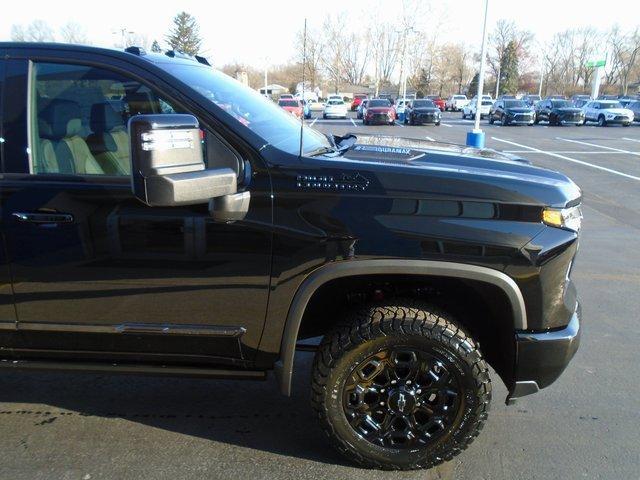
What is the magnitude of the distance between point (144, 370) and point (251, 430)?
0.77 meters

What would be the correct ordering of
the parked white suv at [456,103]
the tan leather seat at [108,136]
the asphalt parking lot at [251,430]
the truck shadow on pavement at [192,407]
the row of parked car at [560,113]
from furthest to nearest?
the parked white suv at [456,103] → the row of parked car at [560,113] → the truck shadow on pavement at [192,407] → the asphalt parking lot at [251,430] → the tan leather seat at [108,136]

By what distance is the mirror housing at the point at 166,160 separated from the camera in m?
2.02

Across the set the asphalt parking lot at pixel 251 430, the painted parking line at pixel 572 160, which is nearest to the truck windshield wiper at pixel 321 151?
the asphalt parking lot at pixel 251 430

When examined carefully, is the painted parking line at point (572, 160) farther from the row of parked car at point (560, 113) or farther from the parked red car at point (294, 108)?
the row of parked car at point (560, 113)

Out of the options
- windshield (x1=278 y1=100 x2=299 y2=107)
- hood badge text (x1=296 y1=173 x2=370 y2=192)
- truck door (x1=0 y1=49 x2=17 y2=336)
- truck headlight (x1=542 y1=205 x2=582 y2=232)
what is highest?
windshield (x1=278 y1=100 x2=299 y2=107)

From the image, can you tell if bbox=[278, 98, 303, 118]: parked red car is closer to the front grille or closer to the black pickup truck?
the black pickup truck

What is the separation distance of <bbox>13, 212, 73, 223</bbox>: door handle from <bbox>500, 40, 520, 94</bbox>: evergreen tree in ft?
300

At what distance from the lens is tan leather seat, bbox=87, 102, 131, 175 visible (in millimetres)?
2625

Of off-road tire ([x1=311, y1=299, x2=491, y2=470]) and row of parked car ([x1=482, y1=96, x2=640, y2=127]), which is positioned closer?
off-road tire ([x1=311, y1=299, x2=491, y2=470])

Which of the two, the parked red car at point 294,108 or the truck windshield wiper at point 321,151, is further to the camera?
the parked red car at point 294,108

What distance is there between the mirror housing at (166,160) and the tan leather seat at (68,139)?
2.10 ft

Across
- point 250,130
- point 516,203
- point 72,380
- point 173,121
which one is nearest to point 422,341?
point 516,203

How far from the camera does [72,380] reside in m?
3.62

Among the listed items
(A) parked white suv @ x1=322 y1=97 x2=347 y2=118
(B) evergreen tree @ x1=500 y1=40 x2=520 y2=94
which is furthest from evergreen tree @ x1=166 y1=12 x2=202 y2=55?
(B) evergreen tree @ x1=500 y1=40 x2=520 y2=94
